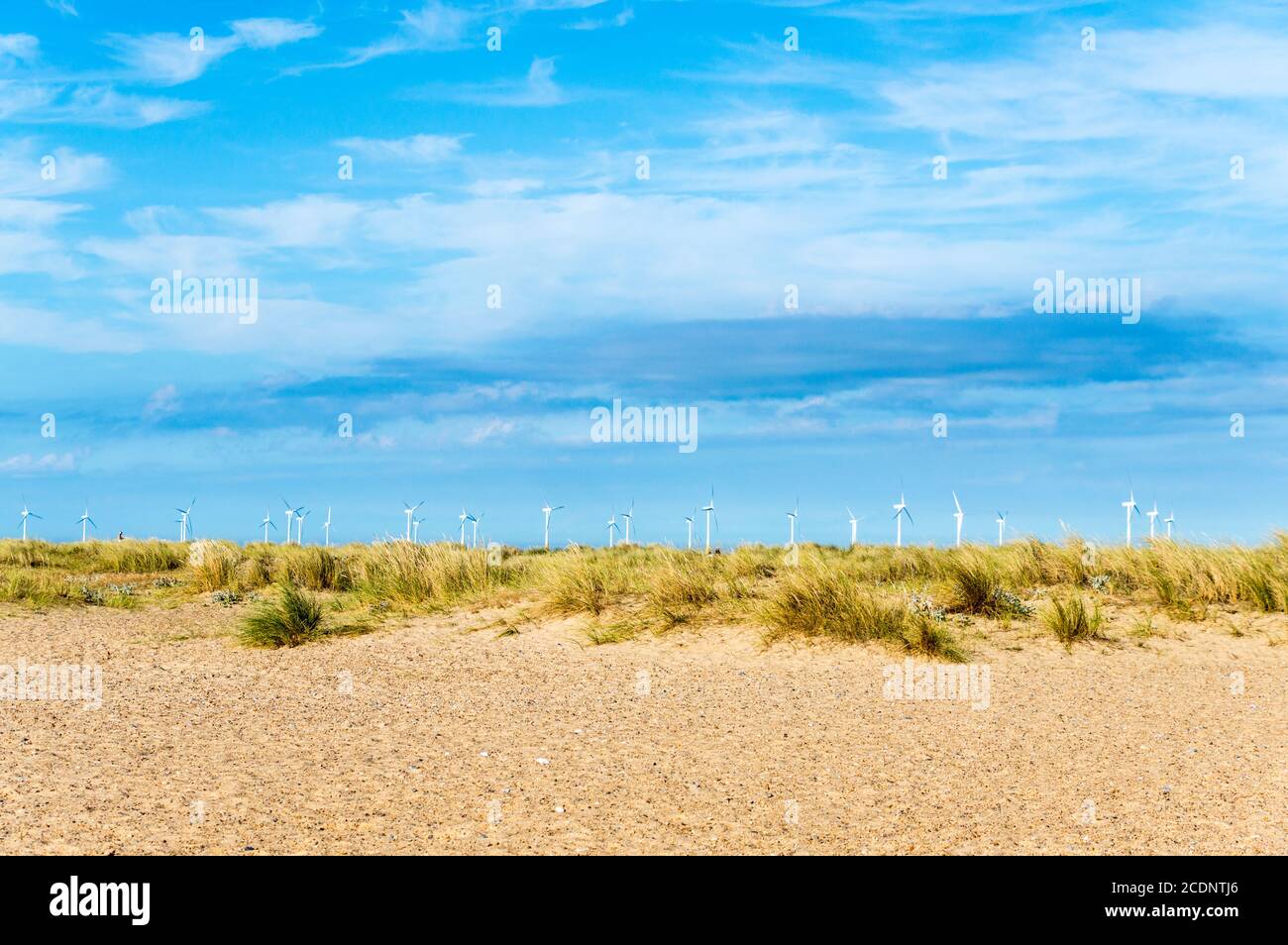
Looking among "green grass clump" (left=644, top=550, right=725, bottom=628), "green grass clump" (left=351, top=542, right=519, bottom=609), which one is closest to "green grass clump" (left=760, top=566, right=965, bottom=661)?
"green grass clump" (left=644, top=550, right=725, bottom=628)

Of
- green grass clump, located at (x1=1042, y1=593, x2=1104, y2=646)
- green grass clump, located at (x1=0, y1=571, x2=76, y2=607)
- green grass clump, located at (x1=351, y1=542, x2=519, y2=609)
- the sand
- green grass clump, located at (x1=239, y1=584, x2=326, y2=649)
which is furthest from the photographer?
green grass clump, located at (x1=0, y1=571, x2=76, y2=607)

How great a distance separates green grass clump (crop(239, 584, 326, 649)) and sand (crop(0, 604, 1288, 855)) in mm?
325

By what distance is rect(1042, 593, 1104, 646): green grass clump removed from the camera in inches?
501

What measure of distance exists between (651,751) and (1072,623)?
6.90 meters

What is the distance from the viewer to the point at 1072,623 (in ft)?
42.0

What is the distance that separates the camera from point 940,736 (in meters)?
8.59

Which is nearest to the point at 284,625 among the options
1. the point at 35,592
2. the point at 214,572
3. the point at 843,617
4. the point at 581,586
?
the point at 581,586

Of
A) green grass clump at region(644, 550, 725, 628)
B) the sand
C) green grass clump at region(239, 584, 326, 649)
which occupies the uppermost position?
green grass clump at region(644, 550, 725, 628)

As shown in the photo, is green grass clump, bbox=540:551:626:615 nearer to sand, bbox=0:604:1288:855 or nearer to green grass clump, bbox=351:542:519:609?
green grass clump, bbox=351:542:519:609

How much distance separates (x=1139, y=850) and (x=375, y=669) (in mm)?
7998

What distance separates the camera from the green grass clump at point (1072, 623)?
41.8 ft

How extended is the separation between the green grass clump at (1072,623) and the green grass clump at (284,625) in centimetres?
901

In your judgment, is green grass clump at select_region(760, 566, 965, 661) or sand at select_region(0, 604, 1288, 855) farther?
green grass clump at select_region(760, 566, 965, 661)
